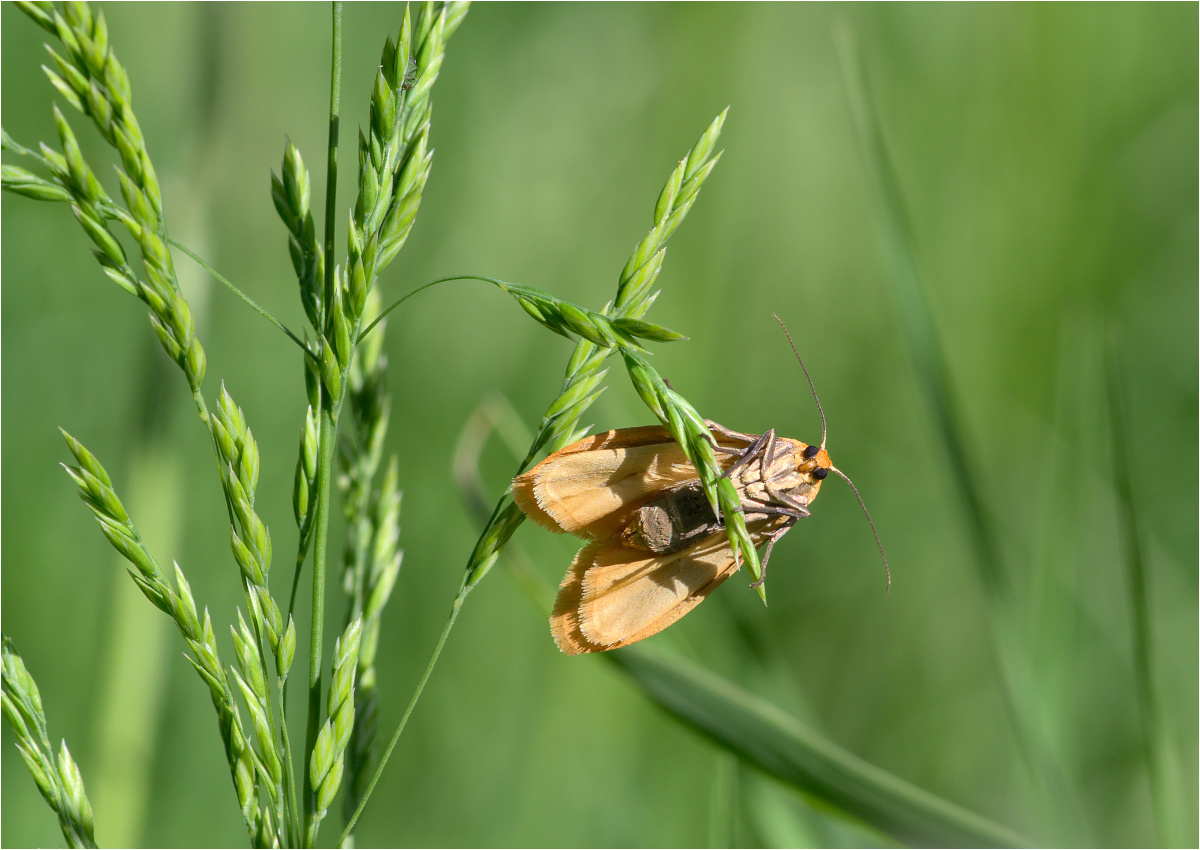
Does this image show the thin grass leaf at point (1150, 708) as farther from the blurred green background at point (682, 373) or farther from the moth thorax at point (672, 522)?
the moth thorax at point (672, 522)

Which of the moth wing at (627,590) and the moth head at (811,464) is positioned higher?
the moth head at (811,464)

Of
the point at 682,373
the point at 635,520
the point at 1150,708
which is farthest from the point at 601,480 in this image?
the point at 682,373

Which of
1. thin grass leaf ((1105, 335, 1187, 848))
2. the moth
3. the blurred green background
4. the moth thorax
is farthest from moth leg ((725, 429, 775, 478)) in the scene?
thin grass leaf ((1105, 335, 1187, 848))

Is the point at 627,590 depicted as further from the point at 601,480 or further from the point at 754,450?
the point at 754,450

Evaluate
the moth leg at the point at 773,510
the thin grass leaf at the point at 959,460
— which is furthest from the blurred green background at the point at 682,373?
the moth leg at the point at 773,510

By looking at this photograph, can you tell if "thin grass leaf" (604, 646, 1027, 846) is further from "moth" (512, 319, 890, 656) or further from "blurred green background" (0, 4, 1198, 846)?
"blurred green background" (0, 4, 1198, 846)

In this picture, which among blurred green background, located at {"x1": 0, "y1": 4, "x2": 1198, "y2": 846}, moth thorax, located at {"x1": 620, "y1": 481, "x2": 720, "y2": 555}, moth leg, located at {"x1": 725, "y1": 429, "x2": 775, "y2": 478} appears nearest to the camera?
moth thorax, located at {"x1": 620, "y1": 481, "x2": 720, "y2": 555}

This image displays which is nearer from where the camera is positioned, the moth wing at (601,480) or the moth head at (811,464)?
the moth wing at (601,480)
